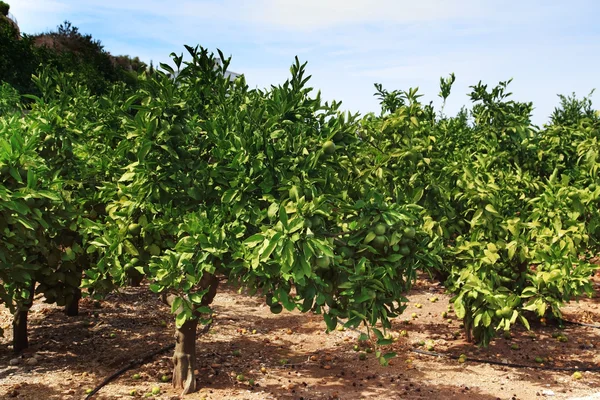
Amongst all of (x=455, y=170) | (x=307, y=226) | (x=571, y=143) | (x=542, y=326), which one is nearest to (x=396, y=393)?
(x=455, y=170)

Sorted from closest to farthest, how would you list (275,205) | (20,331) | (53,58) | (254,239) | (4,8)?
(254,239) < (275,205) < (20,331) < (53,58) < (4,8)

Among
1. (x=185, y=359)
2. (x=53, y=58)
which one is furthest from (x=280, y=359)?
(x=53, y=58)

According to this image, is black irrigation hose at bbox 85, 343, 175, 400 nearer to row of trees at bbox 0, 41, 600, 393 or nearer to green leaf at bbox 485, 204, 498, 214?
row of trees at bbox 0, 41, 600, 393

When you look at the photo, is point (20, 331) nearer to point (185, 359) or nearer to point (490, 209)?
point (185, 359)

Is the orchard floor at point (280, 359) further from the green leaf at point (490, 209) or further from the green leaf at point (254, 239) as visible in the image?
the green leaf at point (254, 239)

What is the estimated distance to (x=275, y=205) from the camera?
15.6 feet

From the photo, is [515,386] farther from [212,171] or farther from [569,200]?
[212,171]

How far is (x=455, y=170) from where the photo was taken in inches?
307

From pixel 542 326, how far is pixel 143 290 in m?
7.96

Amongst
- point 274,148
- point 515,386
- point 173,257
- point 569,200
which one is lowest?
point 515,386

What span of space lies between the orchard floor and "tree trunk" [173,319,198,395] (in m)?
0.13

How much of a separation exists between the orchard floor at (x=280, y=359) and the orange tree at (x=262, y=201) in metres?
2.06

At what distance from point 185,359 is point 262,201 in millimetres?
2667

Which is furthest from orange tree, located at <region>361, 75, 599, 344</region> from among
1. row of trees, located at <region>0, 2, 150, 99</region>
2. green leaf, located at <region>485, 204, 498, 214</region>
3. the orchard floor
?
row of trees, located at <region>0, 2, 150, 99</region>
